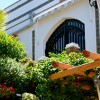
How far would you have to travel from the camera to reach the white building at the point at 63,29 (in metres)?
13.9

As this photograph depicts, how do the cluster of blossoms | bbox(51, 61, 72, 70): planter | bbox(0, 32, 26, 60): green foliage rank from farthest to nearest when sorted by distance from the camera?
bbox(0, 32, 26, 60): green foliage
the cluster of blossoms
bbox(51, 61, 72, 70): planter

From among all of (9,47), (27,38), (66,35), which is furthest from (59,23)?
(9,47)

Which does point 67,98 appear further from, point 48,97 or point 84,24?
point 84,24

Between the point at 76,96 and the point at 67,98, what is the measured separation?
0.28m

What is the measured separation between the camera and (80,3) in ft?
48.4

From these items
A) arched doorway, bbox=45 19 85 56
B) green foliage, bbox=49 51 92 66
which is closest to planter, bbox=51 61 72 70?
green foliage, bbox=49 51 92 66

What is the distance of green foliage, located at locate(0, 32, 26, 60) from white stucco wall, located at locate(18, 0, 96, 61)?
10.1 feet

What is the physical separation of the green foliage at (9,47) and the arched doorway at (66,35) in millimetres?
3457

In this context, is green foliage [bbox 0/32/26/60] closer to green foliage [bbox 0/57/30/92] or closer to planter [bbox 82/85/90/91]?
green foliage [bbox 0/57/30/92]

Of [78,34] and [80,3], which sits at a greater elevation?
[80,3]

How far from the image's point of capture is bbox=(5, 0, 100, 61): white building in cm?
1392

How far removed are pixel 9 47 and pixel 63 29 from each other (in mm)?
4489

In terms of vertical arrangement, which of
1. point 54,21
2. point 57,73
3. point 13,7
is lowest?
point 57,73

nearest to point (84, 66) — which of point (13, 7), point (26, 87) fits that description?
point (26, 87)
